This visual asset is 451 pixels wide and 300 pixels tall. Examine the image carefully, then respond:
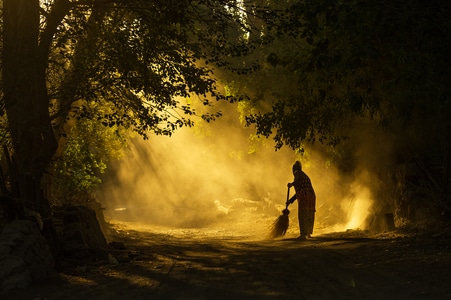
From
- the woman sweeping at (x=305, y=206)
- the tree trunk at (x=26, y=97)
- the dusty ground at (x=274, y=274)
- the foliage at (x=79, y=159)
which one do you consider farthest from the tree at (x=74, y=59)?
the foliage at (x=79, y=159)

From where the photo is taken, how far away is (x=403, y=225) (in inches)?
662

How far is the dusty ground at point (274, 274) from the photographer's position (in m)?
7.72

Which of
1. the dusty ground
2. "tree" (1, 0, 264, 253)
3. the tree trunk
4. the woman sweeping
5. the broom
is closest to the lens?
the dusty ground

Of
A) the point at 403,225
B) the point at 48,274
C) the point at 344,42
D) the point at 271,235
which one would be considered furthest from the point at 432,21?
the point at 271,235

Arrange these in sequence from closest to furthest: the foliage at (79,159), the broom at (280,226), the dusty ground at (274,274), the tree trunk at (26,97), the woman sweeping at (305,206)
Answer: the dusty ground at (274,274) < the tree trunk at (26,97) < the woman sweeping at (305,206) < the broom at (280,226) < the foliage at (79,159)

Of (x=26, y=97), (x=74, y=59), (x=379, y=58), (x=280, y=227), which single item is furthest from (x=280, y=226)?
(x=26, y=97)

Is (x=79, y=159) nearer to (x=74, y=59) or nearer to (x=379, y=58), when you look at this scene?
(x=74, y=59)

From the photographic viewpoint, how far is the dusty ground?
7.72 m

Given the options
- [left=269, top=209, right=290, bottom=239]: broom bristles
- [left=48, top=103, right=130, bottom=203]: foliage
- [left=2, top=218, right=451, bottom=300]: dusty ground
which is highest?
[left=48, top=103, right=130, bottom=203]: foliage

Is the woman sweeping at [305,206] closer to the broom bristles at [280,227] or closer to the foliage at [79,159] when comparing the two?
the broom bristles at [280,227]

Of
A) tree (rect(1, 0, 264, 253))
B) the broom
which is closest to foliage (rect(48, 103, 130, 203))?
the broom

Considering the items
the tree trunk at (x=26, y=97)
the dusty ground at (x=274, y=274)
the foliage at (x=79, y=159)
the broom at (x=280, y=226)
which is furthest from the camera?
the foliage at (x=79, y=159)

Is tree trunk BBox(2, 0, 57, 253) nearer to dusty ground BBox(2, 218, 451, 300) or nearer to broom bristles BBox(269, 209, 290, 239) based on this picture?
dusty ground BBox(2, 218, 451, 300)

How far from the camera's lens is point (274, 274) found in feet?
30.5
